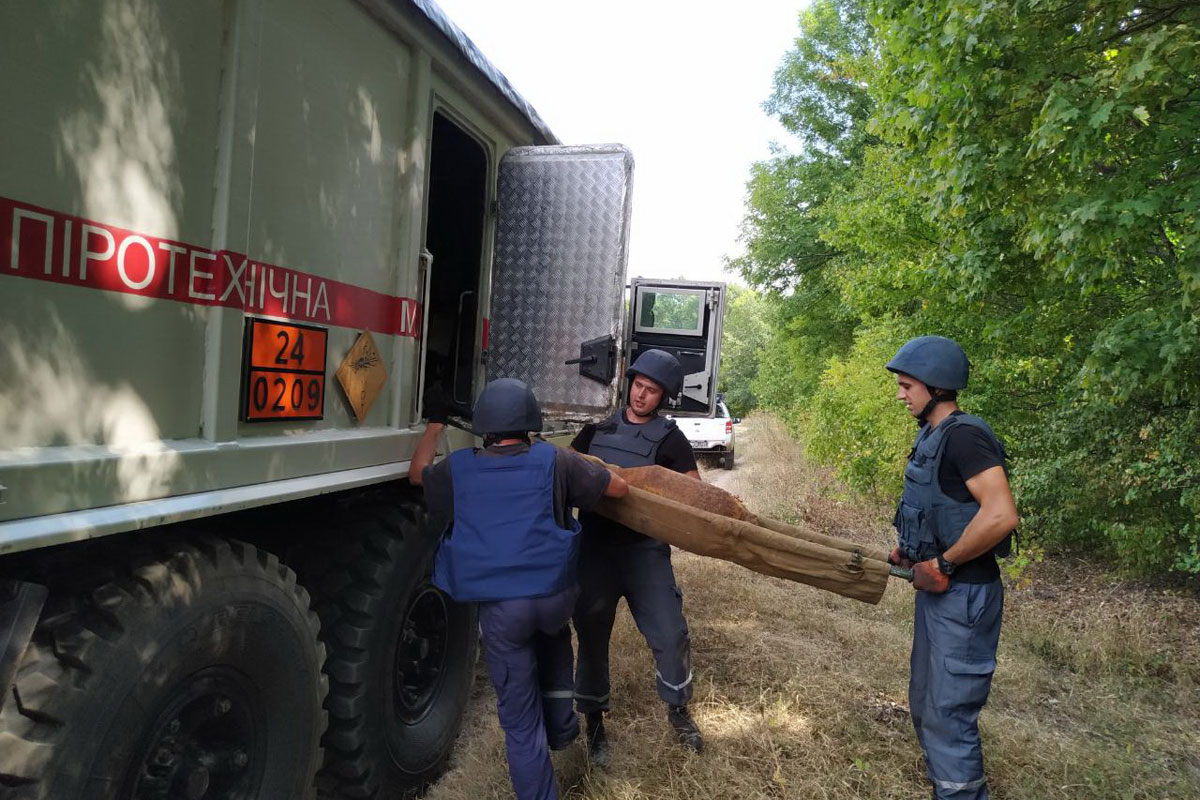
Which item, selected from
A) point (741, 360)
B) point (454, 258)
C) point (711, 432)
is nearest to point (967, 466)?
point (454, 258)

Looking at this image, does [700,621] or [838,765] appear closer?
[838,765]

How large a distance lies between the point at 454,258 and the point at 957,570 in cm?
344

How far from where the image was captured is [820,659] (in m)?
4.36

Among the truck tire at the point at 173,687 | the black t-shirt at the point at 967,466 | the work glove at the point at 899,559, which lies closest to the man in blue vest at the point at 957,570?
the black t-shirt at the point at 967,466

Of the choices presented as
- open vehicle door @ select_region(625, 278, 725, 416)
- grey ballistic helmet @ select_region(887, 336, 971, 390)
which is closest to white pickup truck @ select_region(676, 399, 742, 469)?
open vehicle door @ select_region(625, 278, 725, 416)

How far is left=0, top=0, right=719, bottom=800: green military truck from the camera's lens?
4.84 feet

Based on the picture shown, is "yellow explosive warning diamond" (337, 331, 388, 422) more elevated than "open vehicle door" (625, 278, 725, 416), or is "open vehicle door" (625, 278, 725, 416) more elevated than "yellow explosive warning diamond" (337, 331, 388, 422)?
"open vehicle door" (625, 278, 725, 416)

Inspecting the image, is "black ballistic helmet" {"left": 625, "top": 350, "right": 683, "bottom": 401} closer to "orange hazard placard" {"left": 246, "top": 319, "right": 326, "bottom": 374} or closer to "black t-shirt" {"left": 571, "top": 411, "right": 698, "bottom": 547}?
"black t-shirt" {"left": 571, "top": 411, "right": 698, "bottom": 547}

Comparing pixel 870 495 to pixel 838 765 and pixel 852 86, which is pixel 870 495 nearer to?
pixel 838 765

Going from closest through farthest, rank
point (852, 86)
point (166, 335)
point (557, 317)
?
point (166, 335) → point (557, 317) → point (852, 86)

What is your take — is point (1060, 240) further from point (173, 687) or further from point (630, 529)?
point (173, 687)

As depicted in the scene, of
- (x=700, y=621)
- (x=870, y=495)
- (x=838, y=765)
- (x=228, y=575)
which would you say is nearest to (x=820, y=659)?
(x=700, y=621)

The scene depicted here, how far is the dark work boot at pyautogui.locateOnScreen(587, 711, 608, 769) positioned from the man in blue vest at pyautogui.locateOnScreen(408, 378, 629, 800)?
68cm

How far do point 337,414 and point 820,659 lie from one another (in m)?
3.22
